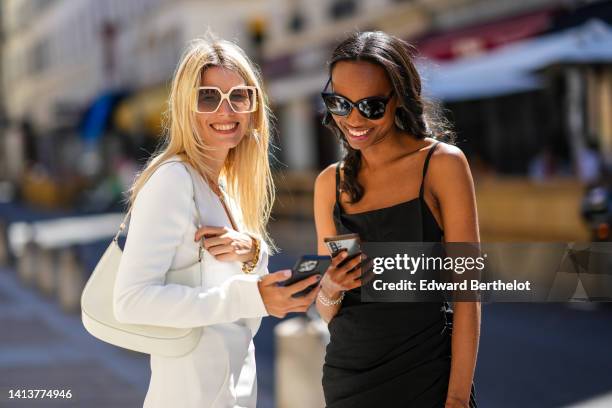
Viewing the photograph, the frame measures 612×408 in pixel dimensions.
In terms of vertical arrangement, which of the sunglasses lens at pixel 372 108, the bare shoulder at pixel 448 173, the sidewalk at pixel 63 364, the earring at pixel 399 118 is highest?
the sunglasses lens at pixel 372 108

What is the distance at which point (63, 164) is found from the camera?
55344mm

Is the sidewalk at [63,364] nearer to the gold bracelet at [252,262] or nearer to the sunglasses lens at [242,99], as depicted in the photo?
the gold bracelet at [252,262]

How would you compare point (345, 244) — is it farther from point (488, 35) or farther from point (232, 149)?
point (488, 35)

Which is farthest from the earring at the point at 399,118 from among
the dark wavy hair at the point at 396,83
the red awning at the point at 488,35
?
the red awning at the point at 488,35

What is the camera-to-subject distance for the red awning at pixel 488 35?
1518 cm

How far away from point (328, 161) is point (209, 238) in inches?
966

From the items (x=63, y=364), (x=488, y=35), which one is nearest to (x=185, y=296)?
(x=63, y=364)

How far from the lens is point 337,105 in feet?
7.83

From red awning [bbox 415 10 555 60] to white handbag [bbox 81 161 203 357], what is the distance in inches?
514

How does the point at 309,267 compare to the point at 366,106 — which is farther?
the point at 366,106

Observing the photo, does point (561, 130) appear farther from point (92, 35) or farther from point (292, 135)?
point (92, 35)

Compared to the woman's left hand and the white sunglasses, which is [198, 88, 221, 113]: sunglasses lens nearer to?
the white sunglasses

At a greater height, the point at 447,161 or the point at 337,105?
the point at 337,105

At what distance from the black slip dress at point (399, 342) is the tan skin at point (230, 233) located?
0.23 m
